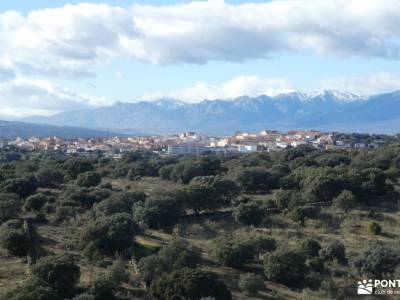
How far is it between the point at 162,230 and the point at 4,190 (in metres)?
11.4

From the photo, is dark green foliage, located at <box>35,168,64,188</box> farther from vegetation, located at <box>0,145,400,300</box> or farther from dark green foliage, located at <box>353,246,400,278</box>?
dark green foliage, located at <box>353,246,400,278</box>

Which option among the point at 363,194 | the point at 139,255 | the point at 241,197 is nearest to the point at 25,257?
the point at 139,255

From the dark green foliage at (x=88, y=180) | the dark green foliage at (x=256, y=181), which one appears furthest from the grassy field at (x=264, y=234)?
the dark green foliage at (x=88, y=180)

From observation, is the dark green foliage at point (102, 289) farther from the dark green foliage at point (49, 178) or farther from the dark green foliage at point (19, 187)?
the dark green foliage at point (49, 178)

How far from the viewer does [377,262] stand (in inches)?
899

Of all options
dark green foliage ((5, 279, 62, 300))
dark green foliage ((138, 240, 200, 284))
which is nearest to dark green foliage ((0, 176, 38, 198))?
dark green foliage ((138, 240, 200, 284))

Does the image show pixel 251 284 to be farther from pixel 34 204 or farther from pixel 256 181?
pixel 256 181

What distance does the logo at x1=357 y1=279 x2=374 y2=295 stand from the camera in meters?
21.6

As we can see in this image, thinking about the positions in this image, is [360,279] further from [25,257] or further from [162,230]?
[25,257]

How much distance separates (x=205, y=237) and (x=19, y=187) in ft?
44.2

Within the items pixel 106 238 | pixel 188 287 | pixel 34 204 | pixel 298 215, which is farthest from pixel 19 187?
pixel 188 287

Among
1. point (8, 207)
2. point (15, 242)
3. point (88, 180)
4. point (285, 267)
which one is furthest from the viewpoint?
point (88, 180)

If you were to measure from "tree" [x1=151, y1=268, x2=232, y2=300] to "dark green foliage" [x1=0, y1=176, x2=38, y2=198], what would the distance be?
19.5m

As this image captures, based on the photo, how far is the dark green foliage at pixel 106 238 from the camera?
24067mm
